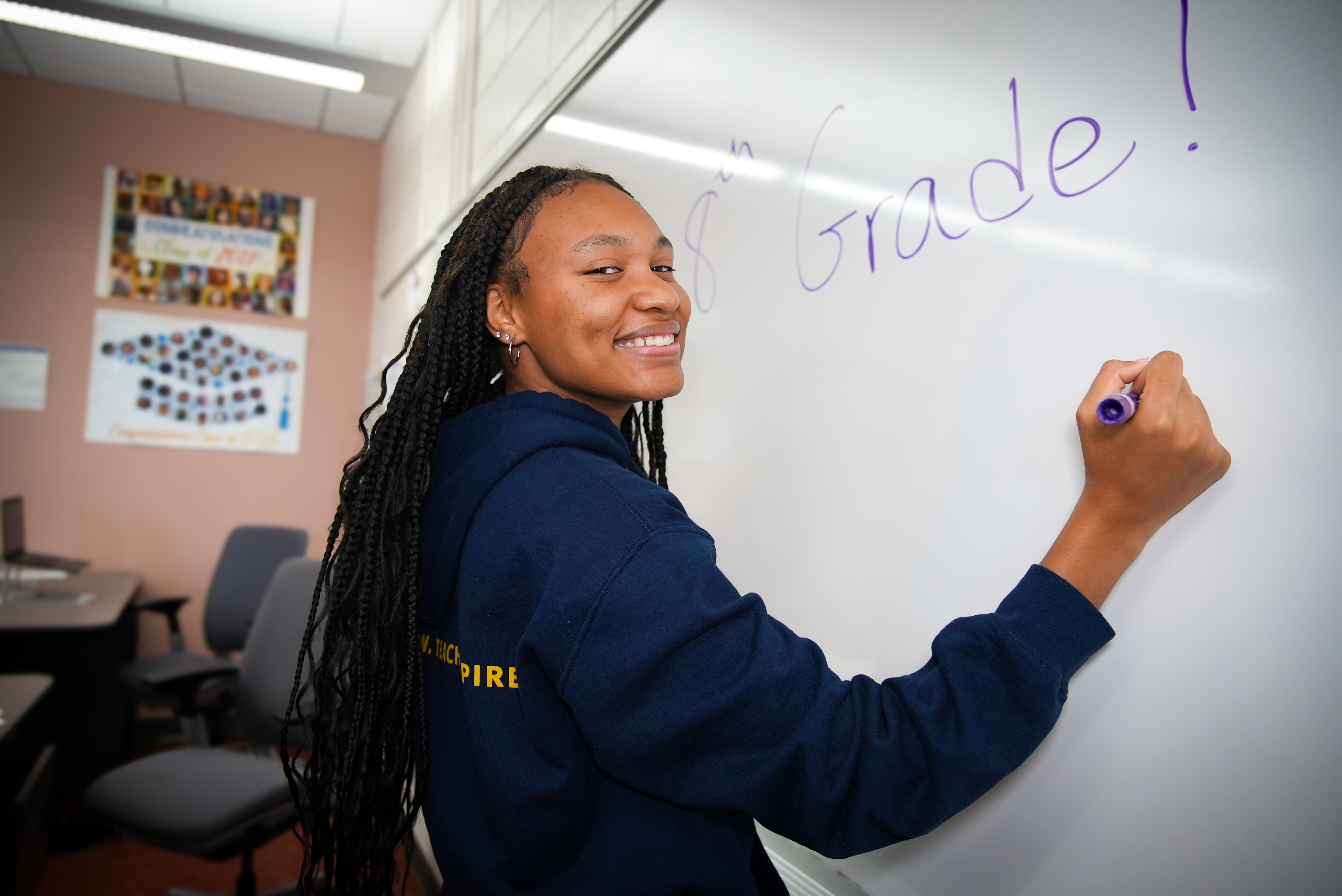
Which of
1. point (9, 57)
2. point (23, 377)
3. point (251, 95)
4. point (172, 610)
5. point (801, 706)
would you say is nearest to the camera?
point (801, 706)

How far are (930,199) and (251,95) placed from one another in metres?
4.02

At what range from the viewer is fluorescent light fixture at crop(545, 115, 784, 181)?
1.08 m

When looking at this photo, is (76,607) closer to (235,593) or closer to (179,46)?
(235,593)

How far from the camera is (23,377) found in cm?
369

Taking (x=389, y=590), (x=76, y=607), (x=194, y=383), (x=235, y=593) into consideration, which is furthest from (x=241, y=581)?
(x=389, y=590)

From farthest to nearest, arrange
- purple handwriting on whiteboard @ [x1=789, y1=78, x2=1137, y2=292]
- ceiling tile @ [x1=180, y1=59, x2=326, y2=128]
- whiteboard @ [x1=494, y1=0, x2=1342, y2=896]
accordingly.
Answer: ceiling tile @ [x1=180, y1=59, x2=326, y2=128] < purple handwriting on whiteboard @ [x1=789, y1=78, x2=1137, y2=292] < whiteboard @ [x1=494, y1=0, x2=1342, y2=896]

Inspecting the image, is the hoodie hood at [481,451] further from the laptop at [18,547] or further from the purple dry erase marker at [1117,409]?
the laptop at [18,547]

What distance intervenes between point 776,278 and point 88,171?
4115 mm

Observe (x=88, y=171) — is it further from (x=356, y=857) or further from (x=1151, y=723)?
(x=1151, y=723)

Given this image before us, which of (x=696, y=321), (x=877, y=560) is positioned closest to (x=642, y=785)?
(x=877, y=560)

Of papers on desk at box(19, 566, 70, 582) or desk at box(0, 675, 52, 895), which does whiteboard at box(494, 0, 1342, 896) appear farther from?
A: papers on desk at box(19, 566, 70, 582)

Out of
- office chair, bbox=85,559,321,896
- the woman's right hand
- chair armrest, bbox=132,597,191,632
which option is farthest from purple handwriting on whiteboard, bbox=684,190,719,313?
chair armrest, bbox=132,597,191,632

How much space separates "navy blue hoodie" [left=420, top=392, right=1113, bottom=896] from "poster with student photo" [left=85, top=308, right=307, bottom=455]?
3.80 metres

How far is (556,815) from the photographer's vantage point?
2.20ft
